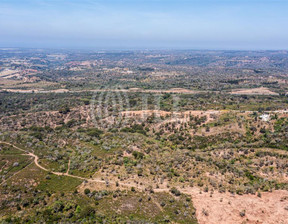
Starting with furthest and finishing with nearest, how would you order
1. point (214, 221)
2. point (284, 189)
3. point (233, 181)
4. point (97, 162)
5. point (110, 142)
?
point (110, 142), point (97, 162), point (233, 181), point (284, 189), point (214, 221)

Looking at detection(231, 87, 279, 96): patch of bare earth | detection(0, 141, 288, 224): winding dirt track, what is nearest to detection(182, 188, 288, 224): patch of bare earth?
detection(0, 141, 288, 224): winding dirt track

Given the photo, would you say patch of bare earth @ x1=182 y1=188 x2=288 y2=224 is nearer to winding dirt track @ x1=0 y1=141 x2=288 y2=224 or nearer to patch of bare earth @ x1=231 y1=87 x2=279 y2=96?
winding dirt track @ x1=0 y1=141 x2=288 y2=224

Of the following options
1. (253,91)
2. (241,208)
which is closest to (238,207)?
(241,208)

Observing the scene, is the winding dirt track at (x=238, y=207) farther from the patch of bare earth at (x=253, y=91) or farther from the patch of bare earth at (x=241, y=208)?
the patch of bare earth at (x=253, y=91)

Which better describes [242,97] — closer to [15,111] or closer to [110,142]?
[110,142]

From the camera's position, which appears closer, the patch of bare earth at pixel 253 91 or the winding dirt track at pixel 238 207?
the winding dirt track at pixel 238 207

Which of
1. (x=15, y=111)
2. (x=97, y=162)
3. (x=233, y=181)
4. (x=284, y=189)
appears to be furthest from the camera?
(x=15, y=111)

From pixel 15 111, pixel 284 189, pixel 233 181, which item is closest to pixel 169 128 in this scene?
pixel 233 181

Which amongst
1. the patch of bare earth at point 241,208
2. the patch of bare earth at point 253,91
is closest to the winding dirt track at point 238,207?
the patch of bare earth at point 241,208

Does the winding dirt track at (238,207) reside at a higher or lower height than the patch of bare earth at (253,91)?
lower

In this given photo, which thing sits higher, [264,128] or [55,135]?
[264,128]

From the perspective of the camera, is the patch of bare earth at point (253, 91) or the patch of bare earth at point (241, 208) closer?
the patch of bare earth at point (241, 208)
